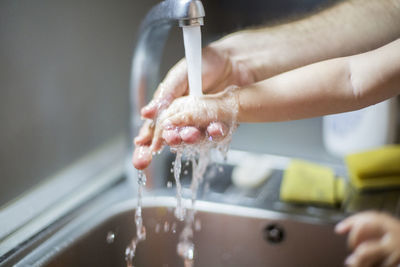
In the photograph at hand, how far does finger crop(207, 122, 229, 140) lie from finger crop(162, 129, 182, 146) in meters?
0.03

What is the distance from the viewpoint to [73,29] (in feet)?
2.46

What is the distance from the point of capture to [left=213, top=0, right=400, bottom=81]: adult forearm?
1.34 ft

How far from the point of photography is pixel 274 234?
675 millimetres

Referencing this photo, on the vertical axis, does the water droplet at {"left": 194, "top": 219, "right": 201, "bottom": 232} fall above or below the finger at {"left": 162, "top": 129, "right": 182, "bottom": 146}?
below

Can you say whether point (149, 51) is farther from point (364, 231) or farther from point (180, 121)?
point (364, 231)

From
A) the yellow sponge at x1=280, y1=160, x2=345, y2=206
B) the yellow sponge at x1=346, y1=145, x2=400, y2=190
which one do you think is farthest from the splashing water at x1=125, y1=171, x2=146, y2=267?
the yellow sponge at x1=346, y1=145, x2=400, y2=190

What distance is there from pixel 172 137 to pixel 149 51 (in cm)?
22

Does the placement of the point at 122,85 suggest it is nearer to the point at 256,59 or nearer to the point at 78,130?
the point at 78,130

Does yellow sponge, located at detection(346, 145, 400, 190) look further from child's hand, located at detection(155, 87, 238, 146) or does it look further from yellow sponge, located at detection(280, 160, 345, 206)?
child's hand, located at detection(155, 87, 238, 146)

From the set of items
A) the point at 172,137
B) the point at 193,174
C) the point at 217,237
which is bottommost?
the point at 217,237

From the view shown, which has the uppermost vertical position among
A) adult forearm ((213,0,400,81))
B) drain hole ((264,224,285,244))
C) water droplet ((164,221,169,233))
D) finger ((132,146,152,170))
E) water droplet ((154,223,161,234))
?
adult forearm ((213,0,400,81))

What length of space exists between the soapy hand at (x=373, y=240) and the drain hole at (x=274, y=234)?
0.09 m

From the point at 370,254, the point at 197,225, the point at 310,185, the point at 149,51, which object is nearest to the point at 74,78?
the point at 149,51

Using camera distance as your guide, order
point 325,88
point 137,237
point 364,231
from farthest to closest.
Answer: point 137,237, point 364,231, point 325,88
